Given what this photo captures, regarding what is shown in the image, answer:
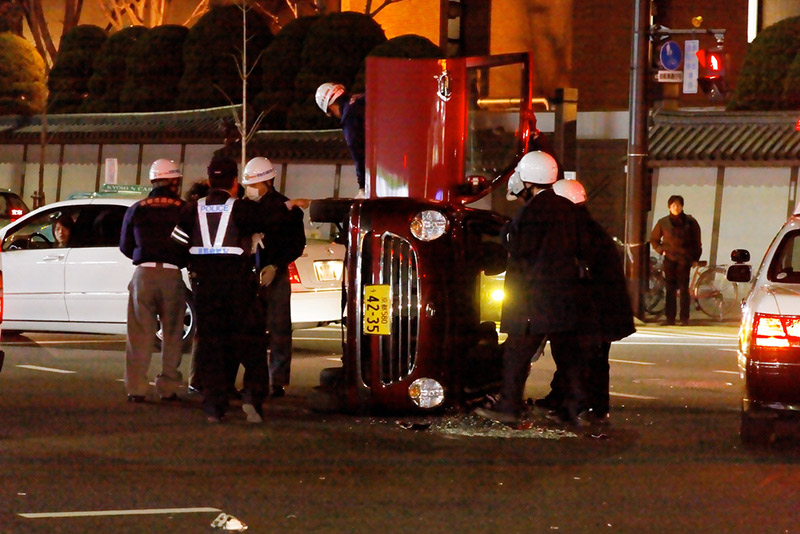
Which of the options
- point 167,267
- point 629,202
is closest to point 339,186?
point 629,202

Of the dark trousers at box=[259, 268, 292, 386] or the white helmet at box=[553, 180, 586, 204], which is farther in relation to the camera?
the dark trousers at box=[259, 268, 292, 386]

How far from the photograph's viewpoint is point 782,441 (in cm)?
924

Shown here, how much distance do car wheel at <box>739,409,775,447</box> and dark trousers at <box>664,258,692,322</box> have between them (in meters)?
10.1

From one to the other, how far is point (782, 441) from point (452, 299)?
2327mm

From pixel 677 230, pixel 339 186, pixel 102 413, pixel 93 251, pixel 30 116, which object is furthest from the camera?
pixel 30 116

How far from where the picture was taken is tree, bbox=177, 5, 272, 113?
35438mm

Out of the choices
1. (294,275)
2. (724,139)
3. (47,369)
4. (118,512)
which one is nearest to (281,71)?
(724,139)

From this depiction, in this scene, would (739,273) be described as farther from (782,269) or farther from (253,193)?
(253,193)

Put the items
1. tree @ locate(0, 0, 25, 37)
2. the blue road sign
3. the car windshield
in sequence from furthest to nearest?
tree @ locate(0, 0, 25, 37) → the blue road sign → the car windshield

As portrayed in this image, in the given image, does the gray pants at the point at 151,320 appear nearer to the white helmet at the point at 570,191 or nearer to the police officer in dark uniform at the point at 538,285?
the police officer in dark uniform at the point at 538,285

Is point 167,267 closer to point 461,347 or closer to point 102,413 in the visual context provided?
point 102,413

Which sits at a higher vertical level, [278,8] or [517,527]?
[278,8]

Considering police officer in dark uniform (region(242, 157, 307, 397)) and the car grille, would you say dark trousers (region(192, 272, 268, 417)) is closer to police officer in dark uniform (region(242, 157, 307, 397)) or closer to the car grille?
police officer in dark uniform (region(242, 157, 307, 397))

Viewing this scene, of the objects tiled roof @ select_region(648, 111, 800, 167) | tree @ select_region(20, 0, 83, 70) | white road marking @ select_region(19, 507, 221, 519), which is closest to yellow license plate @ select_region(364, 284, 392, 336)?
white road marking @ select_region(19, 507, 221, 519)
